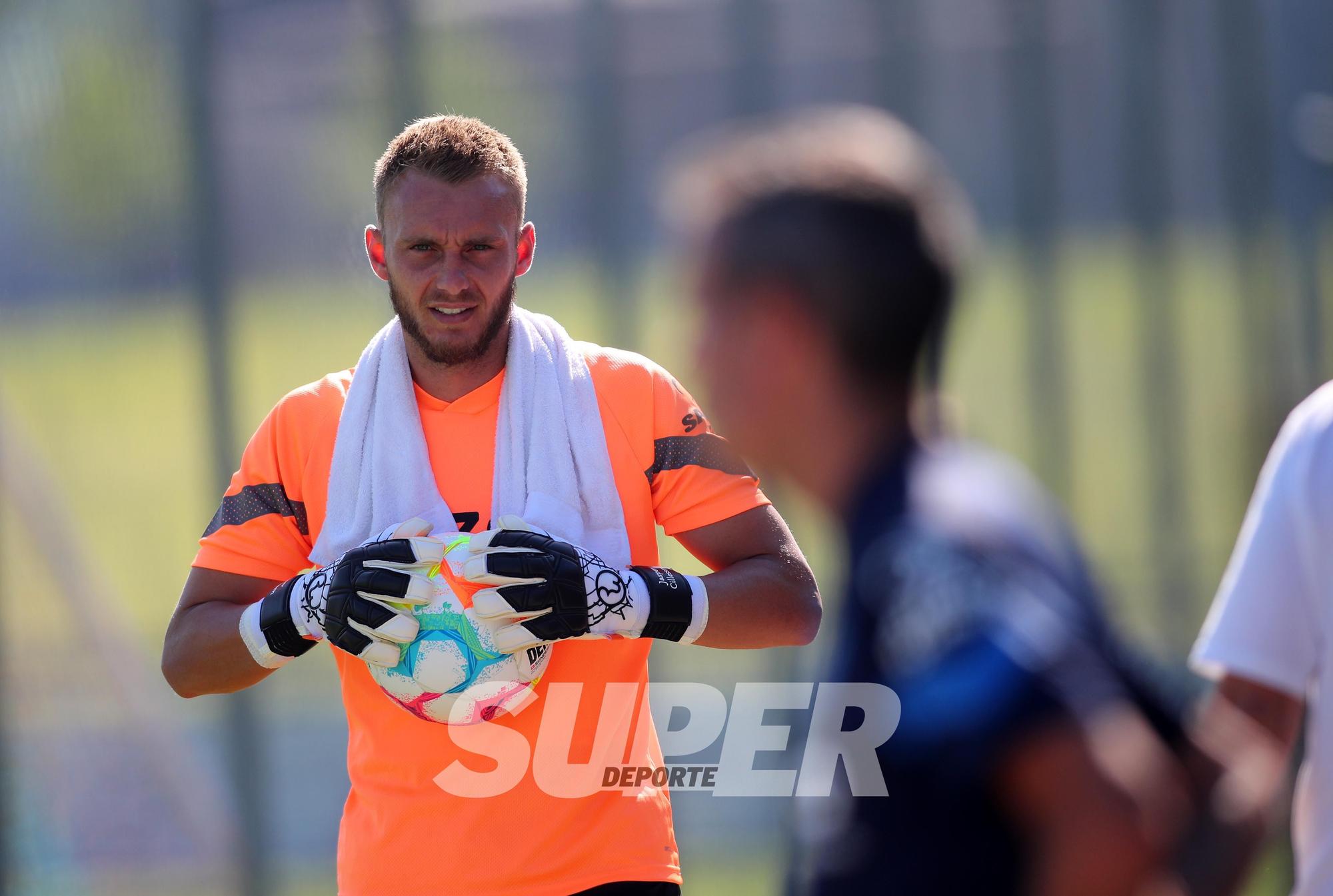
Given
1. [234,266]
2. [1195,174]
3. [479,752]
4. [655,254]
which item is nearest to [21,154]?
[234,266]

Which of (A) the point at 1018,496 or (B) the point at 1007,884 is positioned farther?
(A) the point at 1018,496

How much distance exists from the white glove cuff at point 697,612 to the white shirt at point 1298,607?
0.78 meters

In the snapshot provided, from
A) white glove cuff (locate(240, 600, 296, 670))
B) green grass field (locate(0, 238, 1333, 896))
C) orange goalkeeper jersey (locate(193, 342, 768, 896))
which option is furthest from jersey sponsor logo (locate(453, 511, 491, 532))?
green grass field (locate(0, 238, 1333, 896))

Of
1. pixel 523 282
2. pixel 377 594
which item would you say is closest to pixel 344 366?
pixel 523 282

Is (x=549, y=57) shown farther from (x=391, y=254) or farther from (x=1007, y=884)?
(x=1007, y=884)

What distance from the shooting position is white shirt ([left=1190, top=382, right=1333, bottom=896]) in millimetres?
1698

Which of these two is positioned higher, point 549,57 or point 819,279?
point 549,57

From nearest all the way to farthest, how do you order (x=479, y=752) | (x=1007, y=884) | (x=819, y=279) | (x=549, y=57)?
(x=1007, y=884)
(x=819, y=279)
(x=479, y=752)
(x=549, y=57)

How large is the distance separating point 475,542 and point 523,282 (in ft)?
7.07

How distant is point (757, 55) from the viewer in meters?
4.20

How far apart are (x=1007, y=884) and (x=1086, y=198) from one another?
3.43 m

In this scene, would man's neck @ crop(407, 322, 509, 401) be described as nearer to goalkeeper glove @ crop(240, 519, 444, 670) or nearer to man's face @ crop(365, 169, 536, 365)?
man's face @ crop(365, 169, 536, 365)

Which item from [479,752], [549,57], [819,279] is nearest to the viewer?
[819,279]

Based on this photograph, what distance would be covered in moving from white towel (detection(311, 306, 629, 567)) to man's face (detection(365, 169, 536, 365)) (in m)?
0.09
